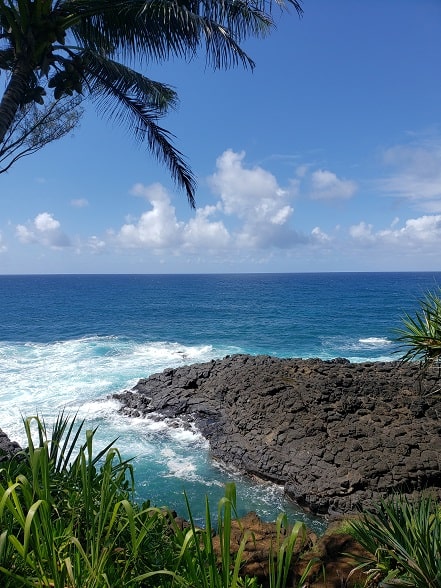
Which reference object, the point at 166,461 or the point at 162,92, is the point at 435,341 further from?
the point at 166,461

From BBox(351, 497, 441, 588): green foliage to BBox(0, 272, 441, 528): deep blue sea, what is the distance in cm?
340

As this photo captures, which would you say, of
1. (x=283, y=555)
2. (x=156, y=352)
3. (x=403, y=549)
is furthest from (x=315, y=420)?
(x=156, y=352)

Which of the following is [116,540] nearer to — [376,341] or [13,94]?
[13,94]

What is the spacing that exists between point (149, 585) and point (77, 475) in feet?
Answer: 4.53

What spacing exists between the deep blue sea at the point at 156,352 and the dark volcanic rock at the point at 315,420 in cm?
79

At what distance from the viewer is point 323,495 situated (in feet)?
35.7

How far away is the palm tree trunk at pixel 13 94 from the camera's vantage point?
19.9ft

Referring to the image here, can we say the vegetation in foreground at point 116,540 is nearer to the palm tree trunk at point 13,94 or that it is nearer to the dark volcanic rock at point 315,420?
the palm tree trunk at point 13,94

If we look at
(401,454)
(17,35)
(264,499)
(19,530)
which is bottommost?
(264,499)

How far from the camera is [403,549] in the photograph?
12.5 feet

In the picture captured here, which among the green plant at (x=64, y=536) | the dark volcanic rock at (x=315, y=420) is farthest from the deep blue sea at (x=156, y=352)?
the green plant at (x=64, y=536)

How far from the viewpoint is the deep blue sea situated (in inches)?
497

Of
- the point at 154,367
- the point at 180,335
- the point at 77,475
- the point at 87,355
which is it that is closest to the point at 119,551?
the point at 77,475

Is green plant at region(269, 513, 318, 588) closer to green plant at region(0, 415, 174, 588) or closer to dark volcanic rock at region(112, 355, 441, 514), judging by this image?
green plant at region(0, 415, 174, 588)
